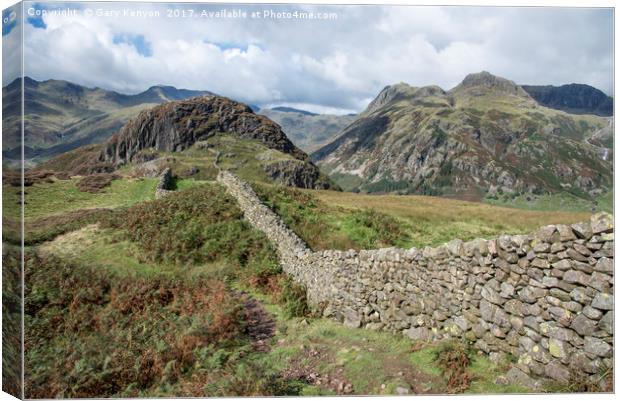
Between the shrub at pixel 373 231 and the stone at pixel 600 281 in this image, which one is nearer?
the stone at pixel 600 281

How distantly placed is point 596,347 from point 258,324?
691 centimetres

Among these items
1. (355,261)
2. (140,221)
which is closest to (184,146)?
(140,221)

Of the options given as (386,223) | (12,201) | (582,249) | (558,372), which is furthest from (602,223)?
(386,223)

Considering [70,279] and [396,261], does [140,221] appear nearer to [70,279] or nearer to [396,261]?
[70,279]

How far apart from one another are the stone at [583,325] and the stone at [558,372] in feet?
1.89

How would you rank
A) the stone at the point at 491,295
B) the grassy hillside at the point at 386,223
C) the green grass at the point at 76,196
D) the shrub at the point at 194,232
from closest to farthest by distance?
the stone at the point at 491,295 < the shrub at the point at 194,232 < the grassy hillside at the point at 386,223 < the green grass at the point at 76,196

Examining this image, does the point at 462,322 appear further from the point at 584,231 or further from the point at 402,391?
the point at 584,231

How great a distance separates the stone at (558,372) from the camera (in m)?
5.09

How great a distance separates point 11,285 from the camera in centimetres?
607

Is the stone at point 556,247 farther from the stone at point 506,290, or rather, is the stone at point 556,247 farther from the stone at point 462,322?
the stone at point 462,322

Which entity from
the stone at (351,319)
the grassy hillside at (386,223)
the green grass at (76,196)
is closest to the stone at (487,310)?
the stone at (351,319)

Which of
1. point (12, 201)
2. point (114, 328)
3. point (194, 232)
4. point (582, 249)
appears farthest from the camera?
point (194, 232)

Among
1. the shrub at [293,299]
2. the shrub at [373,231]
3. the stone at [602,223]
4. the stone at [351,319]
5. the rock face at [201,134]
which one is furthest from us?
the rock face at [201,134]

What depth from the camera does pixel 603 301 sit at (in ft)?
15.5
